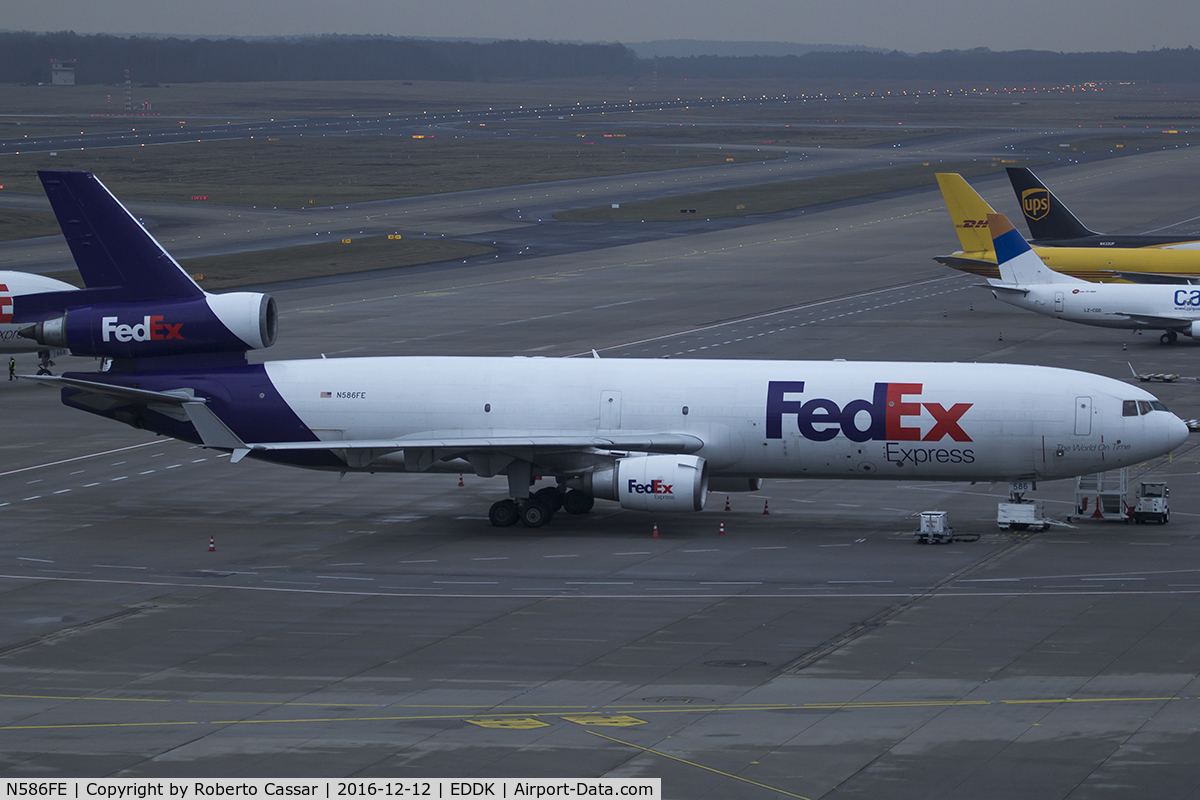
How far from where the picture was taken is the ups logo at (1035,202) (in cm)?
9150

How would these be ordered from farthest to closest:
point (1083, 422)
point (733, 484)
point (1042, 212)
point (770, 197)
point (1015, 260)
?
point (770, 197), point (1042, 212), point (1015, 260), point (733, 484), point (1083, 422)

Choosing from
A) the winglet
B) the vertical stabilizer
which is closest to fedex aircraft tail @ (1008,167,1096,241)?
the vertical stabilizer

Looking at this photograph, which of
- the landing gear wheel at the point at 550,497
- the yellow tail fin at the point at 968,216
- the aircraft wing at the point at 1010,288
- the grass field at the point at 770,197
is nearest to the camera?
the landing gear wheel at the point at 550,497

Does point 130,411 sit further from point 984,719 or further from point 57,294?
point 984,719

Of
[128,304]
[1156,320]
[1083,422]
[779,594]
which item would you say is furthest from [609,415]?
[1156,320]

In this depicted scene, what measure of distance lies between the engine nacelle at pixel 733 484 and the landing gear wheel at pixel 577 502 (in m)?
3.61

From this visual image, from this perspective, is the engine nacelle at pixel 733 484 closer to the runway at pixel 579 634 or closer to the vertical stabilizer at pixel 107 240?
the runway at pixel 579 634

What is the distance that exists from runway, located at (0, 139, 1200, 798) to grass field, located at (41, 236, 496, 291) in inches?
1495

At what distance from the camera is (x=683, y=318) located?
85688 millimetres

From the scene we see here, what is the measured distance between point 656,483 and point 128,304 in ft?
56.1

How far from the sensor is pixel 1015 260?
8019 centimetres

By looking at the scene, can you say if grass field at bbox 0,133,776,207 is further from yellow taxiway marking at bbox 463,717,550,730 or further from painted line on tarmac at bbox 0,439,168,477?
yellow taxiway marking at bbox 463,717,550,730

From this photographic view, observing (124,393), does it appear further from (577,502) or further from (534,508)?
(577,502)

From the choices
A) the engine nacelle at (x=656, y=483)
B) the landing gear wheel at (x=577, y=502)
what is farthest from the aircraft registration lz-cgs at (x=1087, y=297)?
the engine nacelle at (x=656, y=483)
